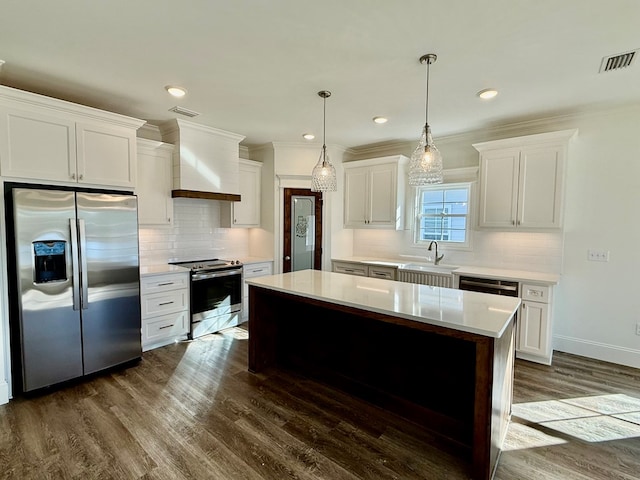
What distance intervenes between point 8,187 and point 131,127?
3.85 feet

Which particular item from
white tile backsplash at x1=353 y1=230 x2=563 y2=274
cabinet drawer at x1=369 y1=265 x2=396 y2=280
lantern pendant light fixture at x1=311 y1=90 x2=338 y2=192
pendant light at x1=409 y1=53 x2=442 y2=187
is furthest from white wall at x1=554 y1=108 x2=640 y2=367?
lantern pendant light fixture at x1=311 y1=90 x2=338 y2=192

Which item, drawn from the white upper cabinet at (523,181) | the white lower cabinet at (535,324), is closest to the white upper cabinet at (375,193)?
the white upper cabinet at (523,181)

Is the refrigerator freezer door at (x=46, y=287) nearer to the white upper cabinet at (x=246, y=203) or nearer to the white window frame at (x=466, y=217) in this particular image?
the white upper cabinet at (x=246, y=203)

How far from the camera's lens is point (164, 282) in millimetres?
3654

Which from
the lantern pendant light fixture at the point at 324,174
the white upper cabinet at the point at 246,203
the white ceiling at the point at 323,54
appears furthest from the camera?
the white upper cabinet at the point at 246,203

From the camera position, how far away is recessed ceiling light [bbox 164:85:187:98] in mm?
2845

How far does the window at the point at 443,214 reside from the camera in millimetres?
4344

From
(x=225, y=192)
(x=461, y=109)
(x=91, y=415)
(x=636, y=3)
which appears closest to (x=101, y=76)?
(x=225, y=192)

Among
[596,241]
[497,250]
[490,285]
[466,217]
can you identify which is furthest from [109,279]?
[596,241]

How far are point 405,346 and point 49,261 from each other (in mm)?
3011

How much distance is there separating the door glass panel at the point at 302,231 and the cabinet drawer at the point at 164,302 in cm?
166

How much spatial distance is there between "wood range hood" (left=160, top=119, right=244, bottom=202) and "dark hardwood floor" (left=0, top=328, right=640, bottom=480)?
7.24 ft

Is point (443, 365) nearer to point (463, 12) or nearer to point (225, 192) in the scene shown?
point (463, 12)

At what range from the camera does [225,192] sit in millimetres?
4367
